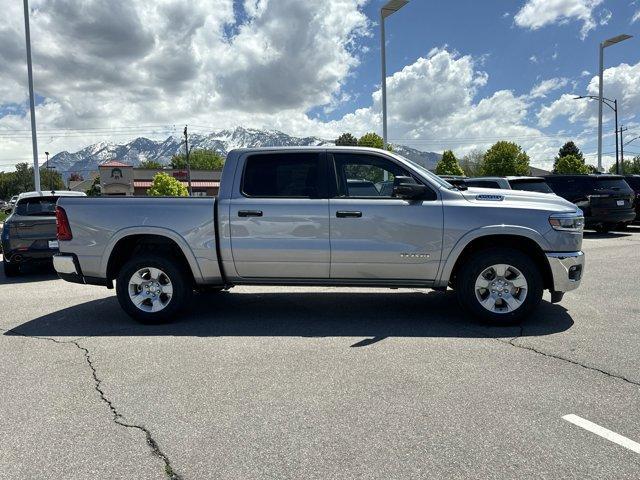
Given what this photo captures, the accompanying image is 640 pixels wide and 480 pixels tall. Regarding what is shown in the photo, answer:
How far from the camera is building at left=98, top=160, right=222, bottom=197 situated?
66000 mm

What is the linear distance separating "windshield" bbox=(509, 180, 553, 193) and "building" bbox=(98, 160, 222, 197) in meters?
52.0

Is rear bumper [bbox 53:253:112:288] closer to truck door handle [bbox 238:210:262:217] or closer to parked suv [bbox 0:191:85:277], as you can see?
truck door handle [bbox 238:210:262:217]

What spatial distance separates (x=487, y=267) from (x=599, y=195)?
11356 millimetres

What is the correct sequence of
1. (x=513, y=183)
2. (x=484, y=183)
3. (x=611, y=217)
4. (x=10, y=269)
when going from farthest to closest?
(x=611, y=217) → (x=513, y=183) → (x=484, y=183) → (x=10, y=269)

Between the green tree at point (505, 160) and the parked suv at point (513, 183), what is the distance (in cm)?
6713

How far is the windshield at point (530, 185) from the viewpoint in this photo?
11492 millimetres

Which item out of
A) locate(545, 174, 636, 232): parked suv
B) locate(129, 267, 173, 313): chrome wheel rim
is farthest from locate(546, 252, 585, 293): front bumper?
locate(545, 174, 636, 232): parked suv

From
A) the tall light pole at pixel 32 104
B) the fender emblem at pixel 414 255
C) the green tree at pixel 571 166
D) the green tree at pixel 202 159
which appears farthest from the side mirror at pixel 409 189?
the green tree at pixel 202 159

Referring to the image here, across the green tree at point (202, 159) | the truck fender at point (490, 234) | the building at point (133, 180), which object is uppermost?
the green tree at point (202, 159)

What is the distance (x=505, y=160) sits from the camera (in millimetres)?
76250

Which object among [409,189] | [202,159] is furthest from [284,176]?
[202,159]

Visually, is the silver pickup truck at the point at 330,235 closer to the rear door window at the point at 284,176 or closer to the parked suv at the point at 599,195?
the rear door window at the point at 284,176

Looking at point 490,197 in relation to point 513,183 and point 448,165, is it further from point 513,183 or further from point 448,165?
point 448,165

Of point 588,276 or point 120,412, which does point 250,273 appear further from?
point 588,276
